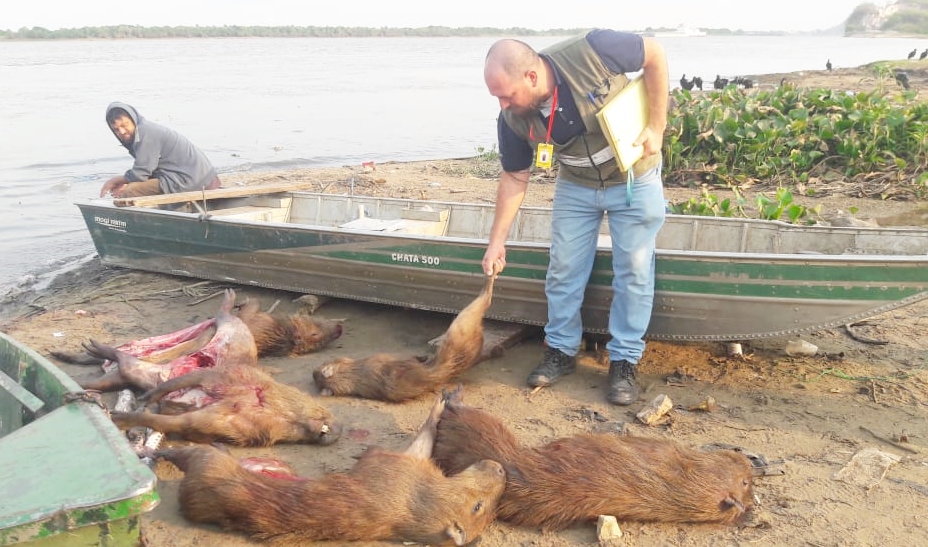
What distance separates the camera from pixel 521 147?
5.20 m

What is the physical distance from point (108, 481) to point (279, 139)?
61.3 feet

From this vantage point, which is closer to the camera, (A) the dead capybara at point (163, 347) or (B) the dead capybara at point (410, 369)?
(B) the dead capybara at point (410, 369)

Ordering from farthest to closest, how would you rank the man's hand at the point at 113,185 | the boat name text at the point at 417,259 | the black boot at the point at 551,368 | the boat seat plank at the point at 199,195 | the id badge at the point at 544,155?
1. the man's hand at the point at 113,185
2. the boat seat plank at the point at 199,195
3. the boat name text at the point at 417,259
4. the black boot at the point at 551,368
5. the id badge at the point at 544,155

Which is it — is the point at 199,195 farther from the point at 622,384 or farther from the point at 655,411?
the point at 655,411

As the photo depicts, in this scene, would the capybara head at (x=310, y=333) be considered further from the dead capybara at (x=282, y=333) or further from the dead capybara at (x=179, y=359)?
the dead capybara at (x=179, y=359)

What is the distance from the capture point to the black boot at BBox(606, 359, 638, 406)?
5.22 metres

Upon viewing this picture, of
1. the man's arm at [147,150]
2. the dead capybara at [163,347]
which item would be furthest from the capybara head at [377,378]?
the man's arm at [147,150]

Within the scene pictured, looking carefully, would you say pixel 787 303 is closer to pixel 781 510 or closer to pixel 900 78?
pixel 781 510

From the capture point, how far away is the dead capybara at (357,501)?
3.70m

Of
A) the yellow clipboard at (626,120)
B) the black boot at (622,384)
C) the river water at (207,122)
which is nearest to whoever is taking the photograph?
the yellow clipboard at (626,120)

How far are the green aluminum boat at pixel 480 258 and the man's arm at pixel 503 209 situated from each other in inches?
20.7

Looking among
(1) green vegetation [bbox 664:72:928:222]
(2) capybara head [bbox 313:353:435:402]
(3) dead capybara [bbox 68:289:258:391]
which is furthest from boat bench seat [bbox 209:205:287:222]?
(1) green vegetation [bbox 664:72:928:222]

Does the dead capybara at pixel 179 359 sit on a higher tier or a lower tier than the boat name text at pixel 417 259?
lower

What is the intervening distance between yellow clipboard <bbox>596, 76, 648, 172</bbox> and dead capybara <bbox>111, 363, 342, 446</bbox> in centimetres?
240
